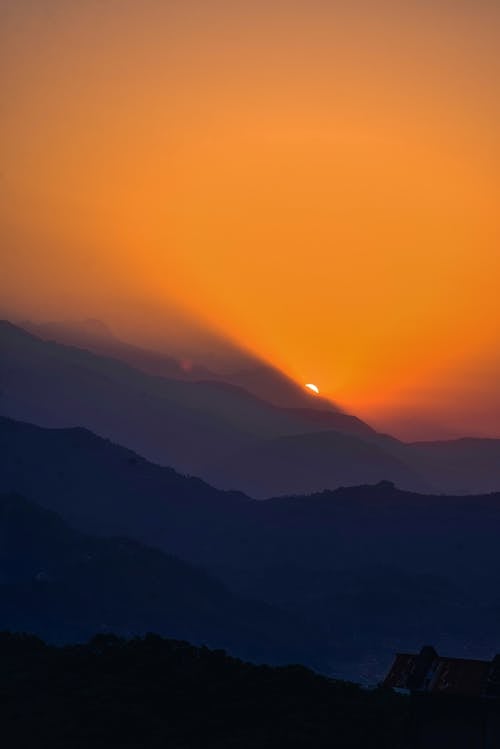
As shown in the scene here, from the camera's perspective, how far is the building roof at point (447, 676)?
51812 millimetres

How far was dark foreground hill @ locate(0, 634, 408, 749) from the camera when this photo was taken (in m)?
63.2

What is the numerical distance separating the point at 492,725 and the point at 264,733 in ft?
57.5

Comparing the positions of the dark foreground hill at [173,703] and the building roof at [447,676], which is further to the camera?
the dark foreground hill at [173,703]

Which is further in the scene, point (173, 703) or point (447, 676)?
point (173, 703)

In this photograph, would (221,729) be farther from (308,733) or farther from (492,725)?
(492,725)

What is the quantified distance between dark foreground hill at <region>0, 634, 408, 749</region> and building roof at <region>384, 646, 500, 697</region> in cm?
254

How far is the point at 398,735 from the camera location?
62062mm

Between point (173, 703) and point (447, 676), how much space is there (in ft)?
77.9

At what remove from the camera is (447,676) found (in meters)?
53.2

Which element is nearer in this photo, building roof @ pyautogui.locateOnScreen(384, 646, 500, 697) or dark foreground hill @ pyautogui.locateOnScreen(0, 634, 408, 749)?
building roof @ pyautogui.locateOnScreen(384, 646, 500, 697)

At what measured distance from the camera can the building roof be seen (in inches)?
2040

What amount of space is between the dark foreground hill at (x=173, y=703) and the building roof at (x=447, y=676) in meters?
2.54

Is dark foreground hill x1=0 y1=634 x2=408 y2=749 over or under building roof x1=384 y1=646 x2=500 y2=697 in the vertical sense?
under

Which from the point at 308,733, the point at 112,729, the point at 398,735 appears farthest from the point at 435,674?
the point at 112,729
